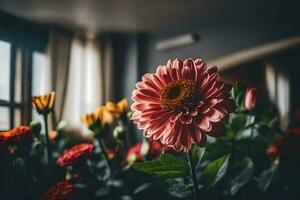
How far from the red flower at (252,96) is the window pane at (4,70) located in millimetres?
395

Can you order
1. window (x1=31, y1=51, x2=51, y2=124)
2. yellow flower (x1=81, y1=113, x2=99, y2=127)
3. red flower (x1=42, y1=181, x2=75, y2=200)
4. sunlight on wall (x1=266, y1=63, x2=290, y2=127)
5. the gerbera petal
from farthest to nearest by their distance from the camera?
window (x1=31, y1=51, x2=51, y2=124) < sunlight on wall (x1=266, y1=63, x2=290, y2=127) < yellow flower (x1=81, y1=113, x2=99, y2=127) < red flower (x1=42, y1=181, x2=75, y2=200) < the gerbera petal

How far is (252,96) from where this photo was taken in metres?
0.57

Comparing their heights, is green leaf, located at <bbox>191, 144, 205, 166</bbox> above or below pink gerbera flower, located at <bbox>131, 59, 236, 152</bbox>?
below

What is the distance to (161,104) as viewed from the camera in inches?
17.1

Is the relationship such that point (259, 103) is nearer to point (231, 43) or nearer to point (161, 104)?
point (161, 104)

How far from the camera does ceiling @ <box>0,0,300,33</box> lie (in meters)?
3.35

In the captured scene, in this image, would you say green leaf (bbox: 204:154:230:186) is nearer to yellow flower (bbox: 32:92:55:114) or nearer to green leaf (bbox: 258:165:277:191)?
green leaf (bbox: 258:165:277:191)

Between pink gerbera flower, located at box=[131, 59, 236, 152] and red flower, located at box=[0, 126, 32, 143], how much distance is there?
0.22 meters

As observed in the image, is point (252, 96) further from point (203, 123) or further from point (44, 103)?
point (44, 103)

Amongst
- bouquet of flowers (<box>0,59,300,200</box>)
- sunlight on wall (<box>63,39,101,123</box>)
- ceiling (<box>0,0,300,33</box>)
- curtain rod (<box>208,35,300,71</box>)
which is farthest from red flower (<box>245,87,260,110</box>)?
sunlight on wall (<box>63,39,101,123</box>)

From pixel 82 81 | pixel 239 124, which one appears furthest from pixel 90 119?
pixel 82 81

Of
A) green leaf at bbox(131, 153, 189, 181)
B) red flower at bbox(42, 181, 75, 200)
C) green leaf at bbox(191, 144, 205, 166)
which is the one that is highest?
green leaf at bbox(191, 144, 205, 166)

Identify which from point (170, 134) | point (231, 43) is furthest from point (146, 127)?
point (231, 43)

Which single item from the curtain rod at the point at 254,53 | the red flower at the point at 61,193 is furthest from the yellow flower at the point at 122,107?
the curtain rod at the point at 254,53
